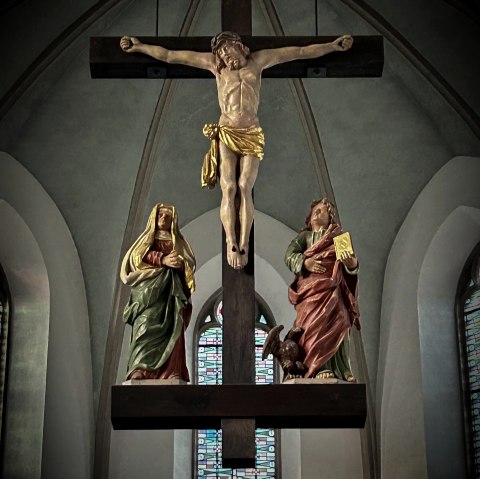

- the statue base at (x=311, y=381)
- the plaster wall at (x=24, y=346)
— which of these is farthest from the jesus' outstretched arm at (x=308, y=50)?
the plaster wall at (x=24, y=346)

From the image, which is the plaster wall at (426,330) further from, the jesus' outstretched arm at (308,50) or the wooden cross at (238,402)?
the wooden cross at (238,402)

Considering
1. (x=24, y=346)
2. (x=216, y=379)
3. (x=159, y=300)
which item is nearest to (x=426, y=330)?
(x=216, y=379)

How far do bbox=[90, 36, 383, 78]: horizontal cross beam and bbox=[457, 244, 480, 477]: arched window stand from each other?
4459 millimetres

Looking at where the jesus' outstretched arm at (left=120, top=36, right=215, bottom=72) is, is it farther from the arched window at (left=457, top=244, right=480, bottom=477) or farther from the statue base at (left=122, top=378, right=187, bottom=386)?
the arched window at (left=457, top=244, right=480, bottom=477)

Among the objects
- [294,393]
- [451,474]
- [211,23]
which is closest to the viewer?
[294,393]

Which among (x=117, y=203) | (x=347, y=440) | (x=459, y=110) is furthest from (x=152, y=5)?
(x=347, y=440)

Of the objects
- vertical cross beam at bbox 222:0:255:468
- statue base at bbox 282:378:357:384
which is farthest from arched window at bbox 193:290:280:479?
statue base at bbox 282:378:357:384

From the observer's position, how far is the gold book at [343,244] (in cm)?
895

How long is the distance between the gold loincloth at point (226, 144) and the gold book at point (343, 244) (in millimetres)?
756

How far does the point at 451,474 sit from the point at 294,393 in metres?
5.04

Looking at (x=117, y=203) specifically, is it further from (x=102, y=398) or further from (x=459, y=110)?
(x=459, y=110)

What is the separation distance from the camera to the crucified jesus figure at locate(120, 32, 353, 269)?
8.94 meters

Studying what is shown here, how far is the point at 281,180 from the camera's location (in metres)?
14.6

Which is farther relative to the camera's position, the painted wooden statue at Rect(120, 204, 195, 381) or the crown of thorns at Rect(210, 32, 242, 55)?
the crown of thorns at Rect(210, 32, 242, 55)
